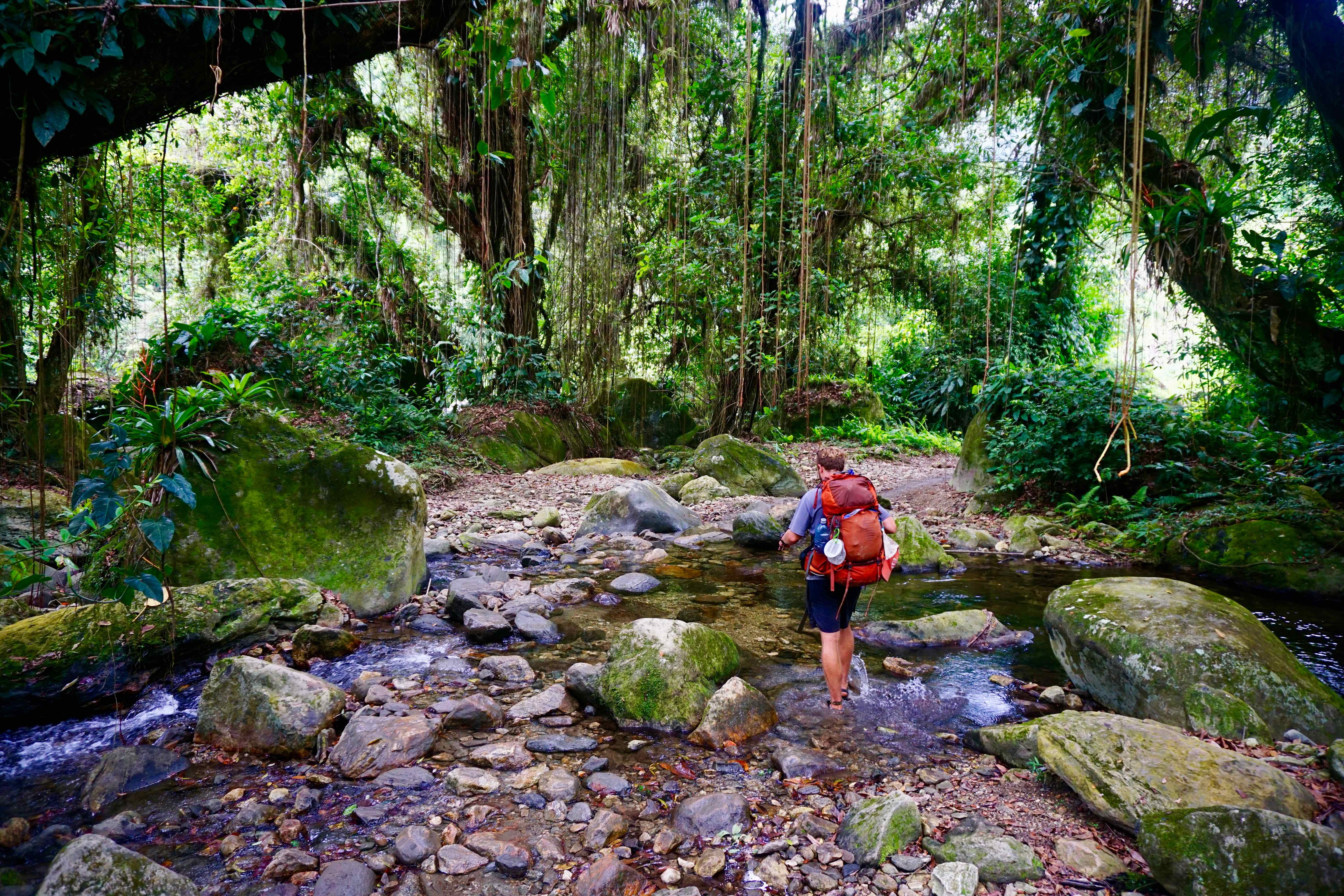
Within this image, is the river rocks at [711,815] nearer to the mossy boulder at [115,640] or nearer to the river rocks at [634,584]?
the mossy boulder at [115,640]

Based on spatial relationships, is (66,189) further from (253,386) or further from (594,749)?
(594,749)

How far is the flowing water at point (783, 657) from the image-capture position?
2.75 metres

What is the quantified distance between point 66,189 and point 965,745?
211 inches

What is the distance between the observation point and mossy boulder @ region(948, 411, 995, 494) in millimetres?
8344

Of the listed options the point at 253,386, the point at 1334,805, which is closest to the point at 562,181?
the point at 253,386

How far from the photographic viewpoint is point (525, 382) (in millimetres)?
10695

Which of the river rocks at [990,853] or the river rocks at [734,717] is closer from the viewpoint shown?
the river rocks at [990,853]

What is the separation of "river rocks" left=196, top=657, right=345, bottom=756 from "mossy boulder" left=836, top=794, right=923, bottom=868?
2130 millimetres

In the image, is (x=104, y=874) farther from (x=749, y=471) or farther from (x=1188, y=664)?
(x=749, y=471)

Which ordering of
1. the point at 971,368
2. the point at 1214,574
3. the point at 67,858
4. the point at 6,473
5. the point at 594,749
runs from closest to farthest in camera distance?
the point at 67,858
the point at 594,749
the point at 1214,574
the point at 6,473
the point at 971,368

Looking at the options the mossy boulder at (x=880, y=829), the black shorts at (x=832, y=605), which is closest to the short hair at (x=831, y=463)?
the black shorts at (x=832, y=605)

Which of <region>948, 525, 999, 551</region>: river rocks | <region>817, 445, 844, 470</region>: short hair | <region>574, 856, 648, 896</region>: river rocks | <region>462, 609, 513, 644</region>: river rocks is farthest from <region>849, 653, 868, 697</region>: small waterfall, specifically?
<region>948, 525, 999, 551</region>: river rocks

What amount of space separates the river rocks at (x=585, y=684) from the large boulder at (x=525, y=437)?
656 centimetres

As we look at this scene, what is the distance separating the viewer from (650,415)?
13727 mm
